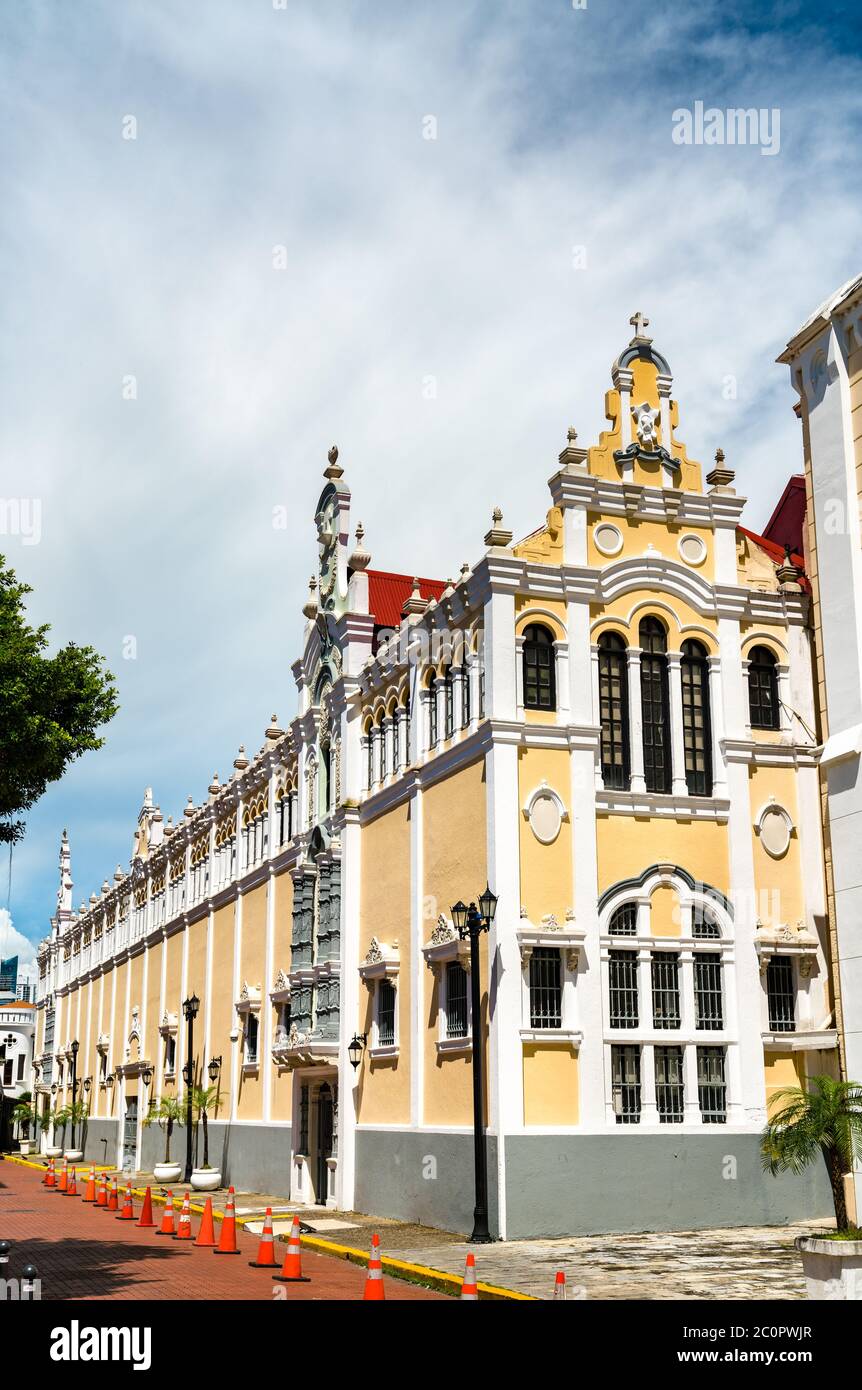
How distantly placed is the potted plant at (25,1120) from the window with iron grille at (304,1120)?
154ft

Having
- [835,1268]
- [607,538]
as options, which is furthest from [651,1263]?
[607,538]

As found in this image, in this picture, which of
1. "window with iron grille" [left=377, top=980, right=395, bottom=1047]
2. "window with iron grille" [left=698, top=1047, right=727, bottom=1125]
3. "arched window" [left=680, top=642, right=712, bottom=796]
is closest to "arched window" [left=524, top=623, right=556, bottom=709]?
"arched window" [left=680, top=642, right=712, bottom=796]

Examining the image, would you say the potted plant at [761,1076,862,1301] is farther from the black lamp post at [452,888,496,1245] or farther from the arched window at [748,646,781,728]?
the arched window at [748,646,781,728]

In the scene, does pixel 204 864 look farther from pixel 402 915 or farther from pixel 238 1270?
pixel 238 1270

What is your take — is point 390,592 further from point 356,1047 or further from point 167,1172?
point 167,1172

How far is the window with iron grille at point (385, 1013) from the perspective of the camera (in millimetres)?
27859

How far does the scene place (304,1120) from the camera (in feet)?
107

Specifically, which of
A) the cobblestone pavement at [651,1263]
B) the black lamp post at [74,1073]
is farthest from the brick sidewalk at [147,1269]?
the black lamp post at [74,1073]

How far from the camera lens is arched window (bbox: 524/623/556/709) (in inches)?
956
